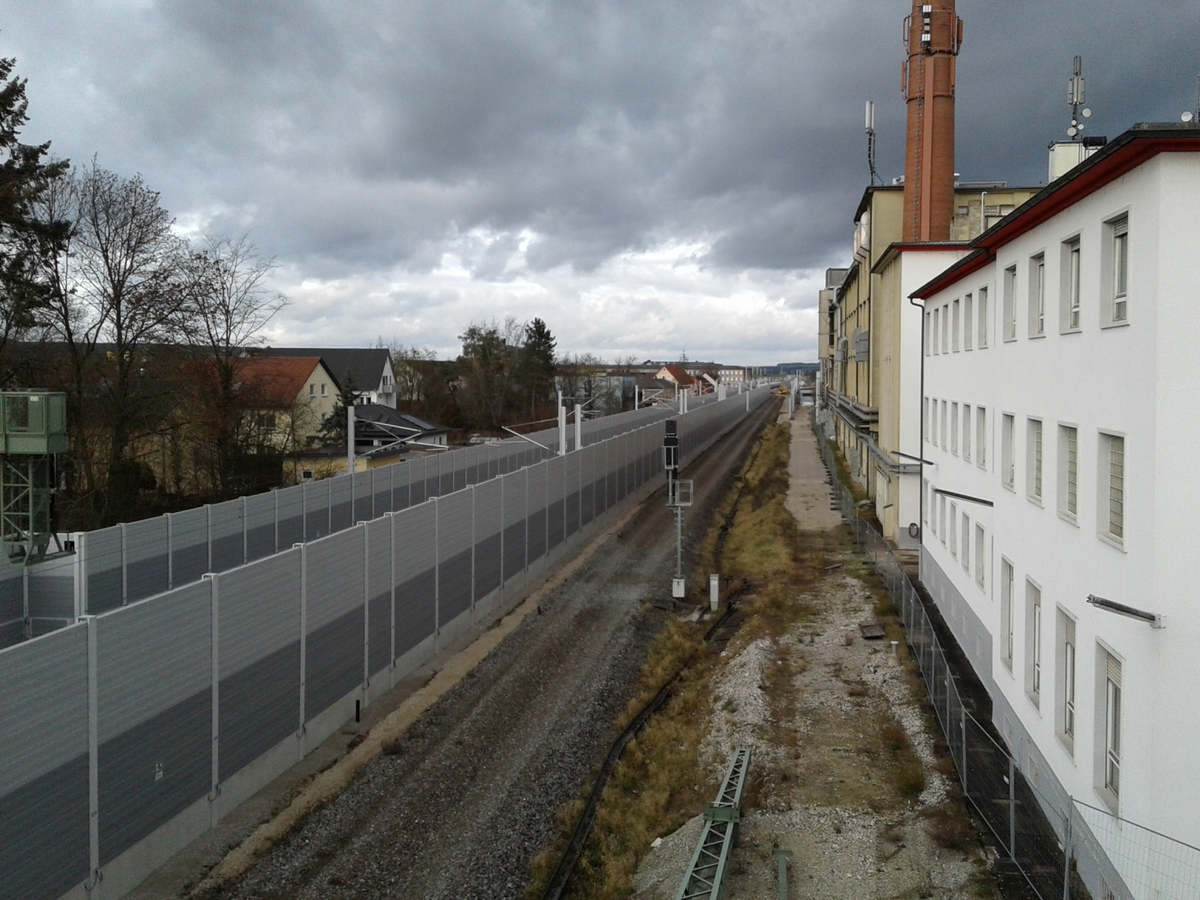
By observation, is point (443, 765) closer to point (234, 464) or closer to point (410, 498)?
point (410, 498)

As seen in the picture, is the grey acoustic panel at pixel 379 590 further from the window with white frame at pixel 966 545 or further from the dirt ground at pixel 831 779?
the window with white frame at pixel 966 545

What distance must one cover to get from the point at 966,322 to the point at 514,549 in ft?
41.6

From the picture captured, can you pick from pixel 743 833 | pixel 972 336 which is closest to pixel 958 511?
pixel 972 336

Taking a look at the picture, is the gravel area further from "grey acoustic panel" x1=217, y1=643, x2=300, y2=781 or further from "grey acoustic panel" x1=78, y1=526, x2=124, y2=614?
"grey acoustic panel" x1=78, y1=526, x2=124, y2=614

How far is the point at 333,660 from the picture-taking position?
609 inches

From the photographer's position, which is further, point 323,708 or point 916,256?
point 916,256

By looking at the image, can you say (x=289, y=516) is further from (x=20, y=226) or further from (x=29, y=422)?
(x=20, y=226)

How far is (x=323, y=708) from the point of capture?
49.9 ft

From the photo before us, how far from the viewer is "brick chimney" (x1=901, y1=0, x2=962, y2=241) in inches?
1470

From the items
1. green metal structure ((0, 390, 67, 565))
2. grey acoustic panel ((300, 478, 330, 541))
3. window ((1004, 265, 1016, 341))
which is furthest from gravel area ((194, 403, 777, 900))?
window ((1004, 265, 1016, 341))

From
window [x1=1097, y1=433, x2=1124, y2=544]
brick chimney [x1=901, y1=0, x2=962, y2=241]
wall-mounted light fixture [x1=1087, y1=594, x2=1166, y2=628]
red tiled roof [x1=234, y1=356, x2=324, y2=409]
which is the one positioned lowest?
wall-mounted light fixture [x1=1087, y1=594, x2=1166, y2=628]

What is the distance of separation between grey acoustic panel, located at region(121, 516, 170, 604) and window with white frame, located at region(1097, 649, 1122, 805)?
15371 mm

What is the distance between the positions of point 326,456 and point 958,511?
3982 cm

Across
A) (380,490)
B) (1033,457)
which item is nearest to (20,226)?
(380,490)
